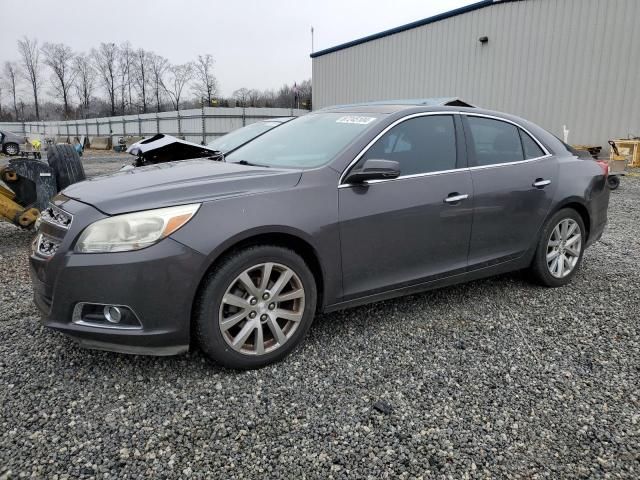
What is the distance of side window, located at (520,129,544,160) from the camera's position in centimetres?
391

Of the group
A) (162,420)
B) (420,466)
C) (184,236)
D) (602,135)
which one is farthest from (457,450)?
(602,135)

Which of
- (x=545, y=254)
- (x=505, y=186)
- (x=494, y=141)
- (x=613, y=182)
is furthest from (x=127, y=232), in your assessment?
(x=613, y=182)

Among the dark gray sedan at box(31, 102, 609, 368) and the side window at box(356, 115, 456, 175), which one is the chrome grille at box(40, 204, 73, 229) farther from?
the side window at box(356, 115, 456, 175)

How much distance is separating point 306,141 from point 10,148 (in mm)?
29120

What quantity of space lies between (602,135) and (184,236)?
15.8 metres

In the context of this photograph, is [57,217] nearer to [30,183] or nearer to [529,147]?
[529,147]

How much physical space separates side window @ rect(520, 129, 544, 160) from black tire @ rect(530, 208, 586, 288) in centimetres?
52

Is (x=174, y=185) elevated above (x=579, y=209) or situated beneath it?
elevated above

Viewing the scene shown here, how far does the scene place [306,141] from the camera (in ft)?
11.3

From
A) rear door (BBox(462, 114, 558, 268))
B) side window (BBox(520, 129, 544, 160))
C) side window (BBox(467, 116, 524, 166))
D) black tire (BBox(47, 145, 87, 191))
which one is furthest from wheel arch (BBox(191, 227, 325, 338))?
black tire (BBox(47, 145, 87, 191))

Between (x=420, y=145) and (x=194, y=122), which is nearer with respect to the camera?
(x=420, y=145)

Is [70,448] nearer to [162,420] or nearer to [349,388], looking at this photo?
[162,420]

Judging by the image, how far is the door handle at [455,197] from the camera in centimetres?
330

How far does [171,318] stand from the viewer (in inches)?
97.0
